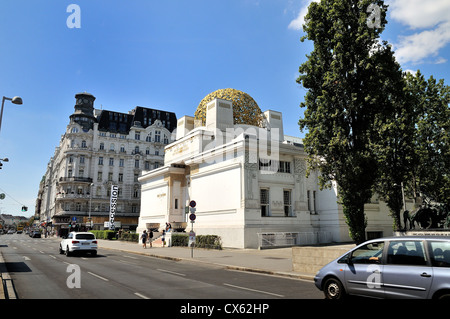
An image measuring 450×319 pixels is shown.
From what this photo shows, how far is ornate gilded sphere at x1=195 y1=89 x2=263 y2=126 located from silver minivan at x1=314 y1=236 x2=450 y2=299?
97.8ft

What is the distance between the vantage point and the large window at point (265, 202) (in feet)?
94.6

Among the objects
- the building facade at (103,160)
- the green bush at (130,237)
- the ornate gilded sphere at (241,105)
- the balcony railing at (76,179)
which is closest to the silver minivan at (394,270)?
the ornate gilded sphere at (241,105)

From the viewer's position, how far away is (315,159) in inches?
672

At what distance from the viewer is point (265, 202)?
2903 centimetres

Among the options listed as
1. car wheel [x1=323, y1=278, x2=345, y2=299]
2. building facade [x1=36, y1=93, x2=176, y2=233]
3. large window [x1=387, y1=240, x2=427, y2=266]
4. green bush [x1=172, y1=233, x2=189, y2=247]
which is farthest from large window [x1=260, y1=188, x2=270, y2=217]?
building facade [x1=36, y1=93, x2=176, y2=233]

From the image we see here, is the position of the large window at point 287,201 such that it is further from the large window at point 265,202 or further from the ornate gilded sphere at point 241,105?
the ornate gilded sphere at point 241,105

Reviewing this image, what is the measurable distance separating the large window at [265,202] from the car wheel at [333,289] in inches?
817

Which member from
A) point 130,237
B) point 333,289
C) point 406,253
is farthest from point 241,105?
point 406,253

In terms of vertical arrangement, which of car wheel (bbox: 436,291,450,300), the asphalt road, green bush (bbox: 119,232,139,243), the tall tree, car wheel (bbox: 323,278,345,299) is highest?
the tall tree

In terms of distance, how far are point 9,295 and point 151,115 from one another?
247 ft

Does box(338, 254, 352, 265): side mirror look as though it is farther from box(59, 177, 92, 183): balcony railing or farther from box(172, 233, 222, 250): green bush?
box(59, 177, 92, 183): balcony railing

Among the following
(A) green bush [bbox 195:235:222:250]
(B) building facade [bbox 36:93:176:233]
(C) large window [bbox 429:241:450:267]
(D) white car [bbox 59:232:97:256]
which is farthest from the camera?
(B) building facade [bbox 36:93:176:233]

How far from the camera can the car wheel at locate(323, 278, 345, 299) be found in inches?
297
